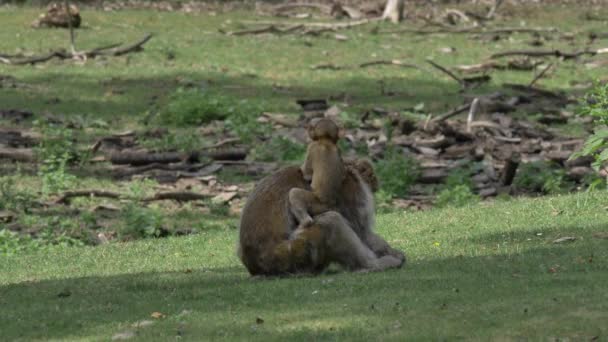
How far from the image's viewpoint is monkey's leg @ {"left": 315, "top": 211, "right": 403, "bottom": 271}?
1048cm

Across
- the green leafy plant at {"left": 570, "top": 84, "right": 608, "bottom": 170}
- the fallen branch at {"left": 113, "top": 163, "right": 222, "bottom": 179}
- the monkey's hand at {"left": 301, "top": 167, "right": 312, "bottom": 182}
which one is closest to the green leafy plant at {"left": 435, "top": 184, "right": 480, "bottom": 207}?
the fallen branch at {"left": 113, "top": 163, "right": 222, "bottom": 179}

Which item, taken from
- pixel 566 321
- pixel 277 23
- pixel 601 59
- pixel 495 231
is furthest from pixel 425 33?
pixel 566 321

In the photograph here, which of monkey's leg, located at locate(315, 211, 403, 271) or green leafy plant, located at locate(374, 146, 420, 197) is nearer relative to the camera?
monkey's leg, located at locate(315, 211, 403, 271)

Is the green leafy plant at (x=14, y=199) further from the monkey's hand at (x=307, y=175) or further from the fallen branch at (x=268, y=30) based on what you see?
the fallen branch at (x=268, y=30)

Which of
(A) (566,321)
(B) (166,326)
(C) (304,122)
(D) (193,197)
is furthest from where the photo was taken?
(C) (304,122)

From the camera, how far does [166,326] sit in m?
8.89

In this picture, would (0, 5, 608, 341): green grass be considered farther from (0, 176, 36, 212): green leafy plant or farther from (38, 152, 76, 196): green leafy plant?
(0, 176, 36, 212): green leafy plant

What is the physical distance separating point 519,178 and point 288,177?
9.64 m

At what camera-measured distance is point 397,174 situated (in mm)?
19719

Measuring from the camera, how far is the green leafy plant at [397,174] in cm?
1956

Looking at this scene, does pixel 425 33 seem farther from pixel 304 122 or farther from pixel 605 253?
pixel 605 253

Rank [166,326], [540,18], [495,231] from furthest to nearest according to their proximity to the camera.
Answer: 1. [540,18]
2. [495,231]
3. [166,326]

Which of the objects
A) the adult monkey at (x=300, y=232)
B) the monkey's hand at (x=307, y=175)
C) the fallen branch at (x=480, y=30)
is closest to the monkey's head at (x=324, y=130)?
the monkey's hand at (x=307, y=175)

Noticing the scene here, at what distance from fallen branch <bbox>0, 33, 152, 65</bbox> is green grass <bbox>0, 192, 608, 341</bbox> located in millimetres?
16518
